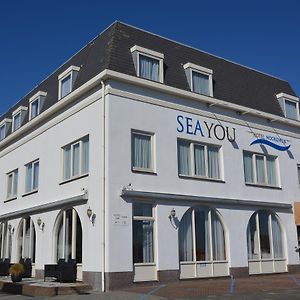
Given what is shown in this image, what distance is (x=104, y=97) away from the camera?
1694 centimetres

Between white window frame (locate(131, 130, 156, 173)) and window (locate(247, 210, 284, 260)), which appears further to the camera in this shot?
window (locate(247, 210, 284, 260))

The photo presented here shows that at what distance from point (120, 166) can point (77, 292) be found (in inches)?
176

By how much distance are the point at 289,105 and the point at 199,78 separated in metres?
6.56

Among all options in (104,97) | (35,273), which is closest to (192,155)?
(104,97)

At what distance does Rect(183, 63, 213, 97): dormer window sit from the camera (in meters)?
19.9

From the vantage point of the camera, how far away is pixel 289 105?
958 inches

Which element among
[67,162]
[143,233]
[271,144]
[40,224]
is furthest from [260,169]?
[40,224]

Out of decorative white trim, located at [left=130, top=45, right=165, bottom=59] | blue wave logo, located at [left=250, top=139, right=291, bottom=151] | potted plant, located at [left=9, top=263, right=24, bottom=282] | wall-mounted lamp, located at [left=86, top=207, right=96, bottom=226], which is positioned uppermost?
decorative white trim, located at [left=130, top=45, right=165, bottom=59]

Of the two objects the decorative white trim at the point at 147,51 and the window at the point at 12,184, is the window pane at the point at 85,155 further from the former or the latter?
the window at the point at 12,184

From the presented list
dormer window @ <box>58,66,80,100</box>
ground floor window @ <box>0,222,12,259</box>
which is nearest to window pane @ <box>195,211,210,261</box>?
dormer window @ <box>58,66,80,100</box>

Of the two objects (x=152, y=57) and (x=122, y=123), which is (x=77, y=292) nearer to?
(x=122, y=123)

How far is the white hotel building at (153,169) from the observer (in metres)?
16.4

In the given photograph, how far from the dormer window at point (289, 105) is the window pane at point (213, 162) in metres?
5.93

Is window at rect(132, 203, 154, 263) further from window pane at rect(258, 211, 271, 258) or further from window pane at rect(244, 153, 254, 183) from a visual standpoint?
window pane at rect(258, 211, 271, 258)
